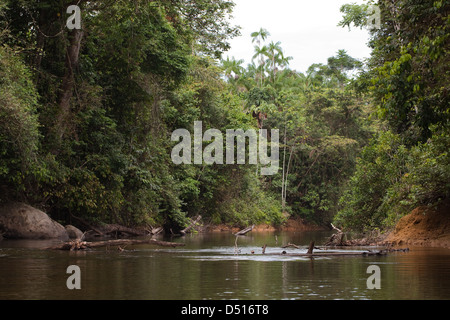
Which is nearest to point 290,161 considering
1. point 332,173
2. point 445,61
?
point 332,173

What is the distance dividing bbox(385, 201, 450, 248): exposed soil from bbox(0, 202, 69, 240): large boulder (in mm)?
12225

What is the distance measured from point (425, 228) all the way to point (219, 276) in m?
11.3

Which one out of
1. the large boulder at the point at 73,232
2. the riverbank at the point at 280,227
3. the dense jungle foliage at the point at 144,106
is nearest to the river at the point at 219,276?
the dense jungle foliage at the point at 144,106

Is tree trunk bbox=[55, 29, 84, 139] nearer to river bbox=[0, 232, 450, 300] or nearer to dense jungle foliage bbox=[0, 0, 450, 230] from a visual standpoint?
dense jungle foliage bbox=[0, 0, 450, 230]

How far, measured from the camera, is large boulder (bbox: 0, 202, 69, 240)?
856 inches

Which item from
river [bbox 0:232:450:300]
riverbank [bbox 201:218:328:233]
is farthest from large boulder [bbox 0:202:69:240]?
riverbank [bbox 201:218:328:233]

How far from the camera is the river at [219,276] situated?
342 inches

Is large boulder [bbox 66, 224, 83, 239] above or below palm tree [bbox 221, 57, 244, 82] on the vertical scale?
below

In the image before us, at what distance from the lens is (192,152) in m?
37.8

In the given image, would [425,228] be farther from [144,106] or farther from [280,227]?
[280,227]

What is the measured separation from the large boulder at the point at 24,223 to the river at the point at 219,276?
234 inches

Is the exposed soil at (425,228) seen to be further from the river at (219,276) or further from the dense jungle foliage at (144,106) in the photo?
the river at (219,276)
